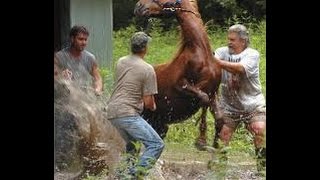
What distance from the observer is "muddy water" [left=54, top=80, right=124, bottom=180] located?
7277 mm

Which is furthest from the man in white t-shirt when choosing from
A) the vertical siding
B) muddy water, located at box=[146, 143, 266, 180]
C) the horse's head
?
the vertical siding

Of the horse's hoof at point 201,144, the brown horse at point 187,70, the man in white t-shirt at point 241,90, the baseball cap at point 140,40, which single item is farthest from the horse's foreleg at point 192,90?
the baseball cap at point 140,40

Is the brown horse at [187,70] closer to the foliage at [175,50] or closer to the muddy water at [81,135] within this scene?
the foliage at [175,50]

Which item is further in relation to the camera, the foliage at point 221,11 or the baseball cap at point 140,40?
the baseball cap at point 140,40

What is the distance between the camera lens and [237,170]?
713cm

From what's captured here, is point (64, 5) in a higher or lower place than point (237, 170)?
higher

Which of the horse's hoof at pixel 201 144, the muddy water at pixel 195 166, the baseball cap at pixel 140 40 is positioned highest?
the baseball cap at pixel 140 40

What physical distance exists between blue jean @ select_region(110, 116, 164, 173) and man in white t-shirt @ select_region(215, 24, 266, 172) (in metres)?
0.55

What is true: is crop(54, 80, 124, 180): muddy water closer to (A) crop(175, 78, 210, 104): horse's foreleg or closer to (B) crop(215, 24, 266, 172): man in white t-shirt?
(A) crop(175, 78, 210, 104): horse's foreleg

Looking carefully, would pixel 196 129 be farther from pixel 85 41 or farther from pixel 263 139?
pixel 85 41

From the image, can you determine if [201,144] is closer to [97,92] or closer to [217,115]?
[217,115]

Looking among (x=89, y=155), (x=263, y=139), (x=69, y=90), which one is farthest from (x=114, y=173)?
(x=263, y=139)

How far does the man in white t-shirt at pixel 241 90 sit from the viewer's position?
23.0 ft
